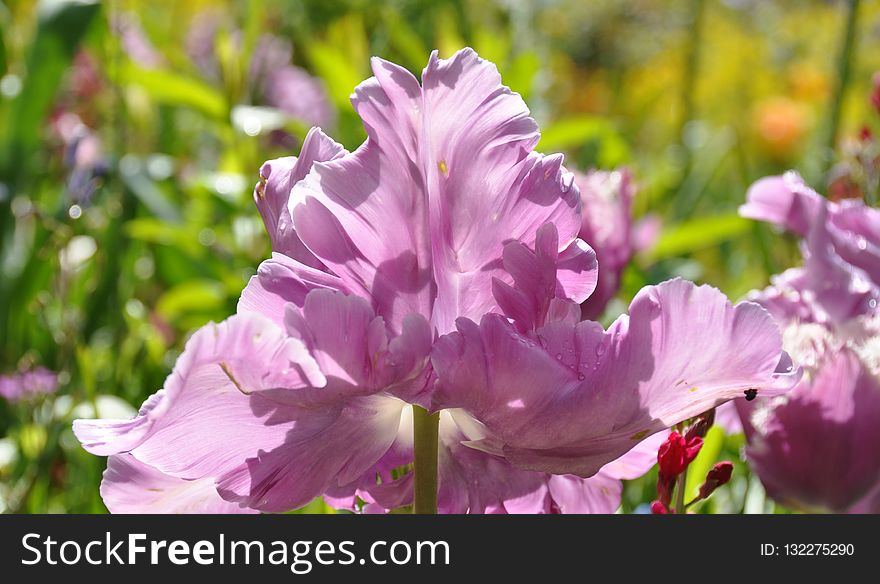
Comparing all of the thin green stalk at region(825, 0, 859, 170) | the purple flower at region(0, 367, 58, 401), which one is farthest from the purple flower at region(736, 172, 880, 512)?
the purple flower at region(0, 367, 58, 401)

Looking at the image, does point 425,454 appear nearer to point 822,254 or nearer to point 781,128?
point 822,254

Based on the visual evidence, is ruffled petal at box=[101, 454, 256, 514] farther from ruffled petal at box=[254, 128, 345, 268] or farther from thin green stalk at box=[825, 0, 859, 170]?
thin green stalk at box=[825, 0, 859, 170]

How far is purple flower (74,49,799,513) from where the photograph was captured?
1.39 feet

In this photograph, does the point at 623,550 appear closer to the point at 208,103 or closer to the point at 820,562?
the point at 820,562

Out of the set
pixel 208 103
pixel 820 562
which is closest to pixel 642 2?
pixel 208 103

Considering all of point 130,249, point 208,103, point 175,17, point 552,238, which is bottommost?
point 552,238

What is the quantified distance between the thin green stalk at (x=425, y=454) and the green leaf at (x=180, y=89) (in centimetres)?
123

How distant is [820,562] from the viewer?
0.49 m

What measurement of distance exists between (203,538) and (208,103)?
1249 millimetres

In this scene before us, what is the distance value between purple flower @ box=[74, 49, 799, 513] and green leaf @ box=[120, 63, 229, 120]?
3.88 feet

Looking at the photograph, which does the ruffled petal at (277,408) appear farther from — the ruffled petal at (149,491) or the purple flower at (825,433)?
the purple flower at (825,433)

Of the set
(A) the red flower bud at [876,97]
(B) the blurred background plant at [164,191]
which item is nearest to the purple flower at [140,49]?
(B) the blurred background plant at [164,191]

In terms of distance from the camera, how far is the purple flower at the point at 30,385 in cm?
111

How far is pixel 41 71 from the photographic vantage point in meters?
1.62
